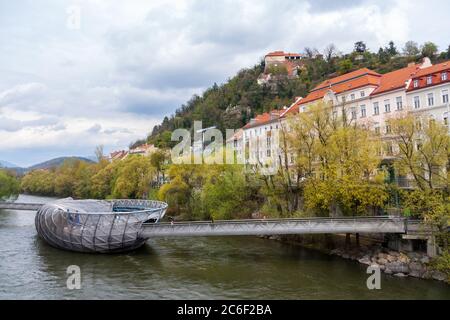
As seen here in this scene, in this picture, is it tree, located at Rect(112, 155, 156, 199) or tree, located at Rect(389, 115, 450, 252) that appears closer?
tree, located at Rect(389, 115, 450, 252)

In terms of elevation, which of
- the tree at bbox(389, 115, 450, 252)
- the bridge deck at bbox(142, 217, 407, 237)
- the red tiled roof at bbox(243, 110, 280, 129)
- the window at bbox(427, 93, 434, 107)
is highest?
the red tiled roof at bbox(243, 110, 280, 129)

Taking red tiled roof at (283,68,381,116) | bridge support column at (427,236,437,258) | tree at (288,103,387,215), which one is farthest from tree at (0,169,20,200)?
bridge support column at (427,236,437,258)

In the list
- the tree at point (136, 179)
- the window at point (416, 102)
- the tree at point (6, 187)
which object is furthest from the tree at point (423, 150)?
the tree at point (6, 187)

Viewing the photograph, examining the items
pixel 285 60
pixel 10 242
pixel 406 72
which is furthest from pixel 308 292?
pixel 285 60

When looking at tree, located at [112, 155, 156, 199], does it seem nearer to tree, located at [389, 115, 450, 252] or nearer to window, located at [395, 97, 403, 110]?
window, located at [395, 97, 403, 110]

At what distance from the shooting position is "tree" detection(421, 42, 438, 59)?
78.8 meters

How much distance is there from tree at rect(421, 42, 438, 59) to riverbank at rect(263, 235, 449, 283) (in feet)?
217

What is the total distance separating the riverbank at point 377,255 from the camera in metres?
21.4

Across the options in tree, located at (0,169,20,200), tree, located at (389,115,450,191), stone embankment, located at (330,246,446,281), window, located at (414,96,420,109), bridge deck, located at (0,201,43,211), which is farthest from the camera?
tree, located at (0,169,20,200)

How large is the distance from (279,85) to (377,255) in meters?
88.7

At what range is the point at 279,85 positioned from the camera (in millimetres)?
108312

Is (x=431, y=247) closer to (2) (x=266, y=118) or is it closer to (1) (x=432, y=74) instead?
(1) (x=432, y=74)

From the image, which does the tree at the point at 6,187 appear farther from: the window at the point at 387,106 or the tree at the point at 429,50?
the tree at the point at 429,50
